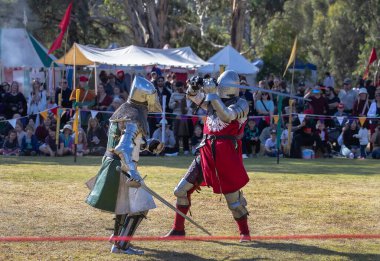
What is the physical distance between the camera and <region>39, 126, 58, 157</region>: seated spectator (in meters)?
16.9

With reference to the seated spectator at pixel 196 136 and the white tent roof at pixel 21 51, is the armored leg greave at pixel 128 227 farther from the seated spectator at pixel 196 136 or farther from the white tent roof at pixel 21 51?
the white tent roof at pixel 21 51

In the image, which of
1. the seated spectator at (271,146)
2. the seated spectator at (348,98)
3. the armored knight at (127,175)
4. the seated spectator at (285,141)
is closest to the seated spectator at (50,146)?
the seated spectator at (271,146)

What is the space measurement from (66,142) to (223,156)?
9645mm

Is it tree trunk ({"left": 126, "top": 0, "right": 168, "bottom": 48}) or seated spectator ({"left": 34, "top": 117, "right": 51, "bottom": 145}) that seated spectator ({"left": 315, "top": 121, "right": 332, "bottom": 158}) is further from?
tree trunk ({"left": 126, "top": 0, "right": 168, "bottom": 48})

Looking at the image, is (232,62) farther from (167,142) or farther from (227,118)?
(227,118)

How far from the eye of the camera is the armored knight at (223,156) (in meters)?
7.75

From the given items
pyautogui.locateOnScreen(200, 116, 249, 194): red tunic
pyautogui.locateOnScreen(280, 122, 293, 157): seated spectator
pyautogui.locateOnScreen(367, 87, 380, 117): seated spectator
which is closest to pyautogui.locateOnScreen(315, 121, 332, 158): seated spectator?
pyautogui.locateOnScreen(280, 122, 293, 157): seated spectator

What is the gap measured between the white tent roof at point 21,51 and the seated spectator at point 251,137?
7.95 metres

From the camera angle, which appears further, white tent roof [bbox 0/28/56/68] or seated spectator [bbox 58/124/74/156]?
white tent roof [bbox 0/28/56/68]

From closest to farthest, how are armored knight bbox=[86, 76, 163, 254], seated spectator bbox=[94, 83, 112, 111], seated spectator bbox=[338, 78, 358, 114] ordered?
armored knight bbox=[86, 76, 163, 254]
seated spectator bbox=[94, 83, 112, 111]
seated spectator bbox=[338, 78, 358, 114]

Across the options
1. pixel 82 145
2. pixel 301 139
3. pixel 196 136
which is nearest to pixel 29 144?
pixel 82 145

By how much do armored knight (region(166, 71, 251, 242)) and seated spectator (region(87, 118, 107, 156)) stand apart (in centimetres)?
938

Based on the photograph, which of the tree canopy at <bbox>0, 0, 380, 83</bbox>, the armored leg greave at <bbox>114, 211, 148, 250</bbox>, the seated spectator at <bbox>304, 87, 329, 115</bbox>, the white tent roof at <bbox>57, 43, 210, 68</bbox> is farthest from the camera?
the tree canopy at <bbox>0, 0, 380, 83</bbox>

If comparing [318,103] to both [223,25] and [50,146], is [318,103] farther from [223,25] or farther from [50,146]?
[223,25]
